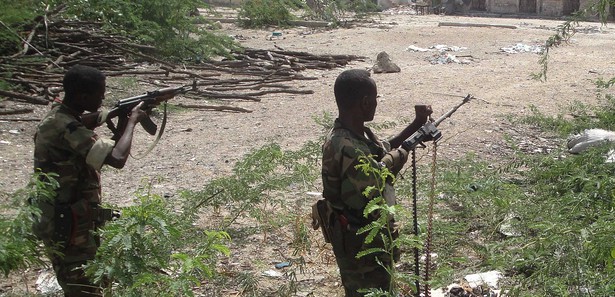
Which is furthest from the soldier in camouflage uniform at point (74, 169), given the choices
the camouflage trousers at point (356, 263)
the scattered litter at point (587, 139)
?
the scattered litter at point (587, 139)

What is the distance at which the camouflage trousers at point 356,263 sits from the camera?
334 cm

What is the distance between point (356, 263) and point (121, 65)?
934 centimetres

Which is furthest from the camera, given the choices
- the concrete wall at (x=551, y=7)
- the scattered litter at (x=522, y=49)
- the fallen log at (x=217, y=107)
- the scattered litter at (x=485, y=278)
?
the concrete wall at (x=551, y=7)

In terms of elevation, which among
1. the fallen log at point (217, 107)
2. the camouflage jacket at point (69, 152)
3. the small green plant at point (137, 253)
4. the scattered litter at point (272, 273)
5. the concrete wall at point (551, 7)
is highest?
the camouflage jacket at point (69, 152)

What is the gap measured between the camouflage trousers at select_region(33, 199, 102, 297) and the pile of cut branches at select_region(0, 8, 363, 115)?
6242 millimetres

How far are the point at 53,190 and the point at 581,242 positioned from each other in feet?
7.88

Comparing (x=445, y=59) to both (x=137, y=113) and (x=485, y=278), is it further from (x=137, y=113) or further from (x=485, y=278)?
(x=137, y=113)

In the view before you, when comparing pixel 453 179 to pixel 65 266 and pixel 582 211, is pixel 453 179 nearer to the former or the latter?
pixel 582 211

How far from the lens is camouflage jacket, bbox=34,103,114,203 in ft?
11.3

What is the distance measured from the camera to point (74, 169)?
354 centimetres

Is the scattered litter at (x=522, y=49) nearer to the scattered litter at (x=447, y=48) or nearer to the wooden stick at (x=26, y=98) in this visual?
the scattered litter at (x=447, y=48)

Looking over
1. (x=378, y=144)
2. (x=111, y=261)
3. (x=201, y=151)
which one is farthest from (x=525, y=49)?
(x=111, y=261)

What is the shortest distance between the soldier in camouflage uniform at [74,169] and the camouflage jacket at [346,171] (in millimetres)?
969

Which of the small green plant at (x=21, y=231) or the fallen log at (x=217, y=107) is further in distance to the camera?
the fallen log at (x=217, y=107)
